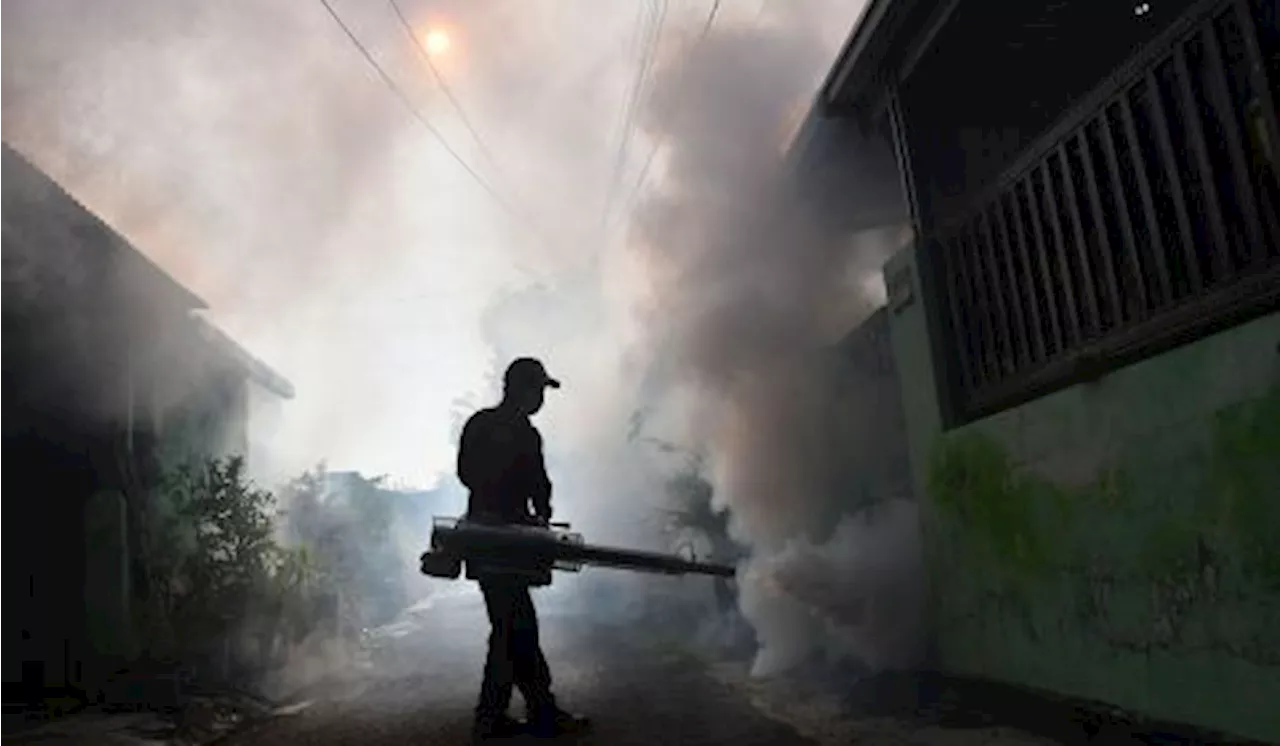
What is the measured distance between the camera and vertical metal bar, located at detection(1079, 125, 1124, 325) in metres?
4.59

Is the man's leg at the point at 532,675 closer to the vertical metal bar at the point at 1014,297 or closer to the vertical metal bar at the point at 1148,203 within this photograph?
the vertical metal bar at the point at 1014,297

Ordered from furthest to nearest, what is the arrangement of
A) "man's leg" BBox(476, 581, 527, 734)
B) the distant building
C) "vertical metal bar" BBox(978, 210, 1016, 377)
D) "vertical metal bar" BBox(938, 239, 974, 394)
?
the distant building, "vertical metal bar" BBox(938, 239, 974, 394), "vertical metal bar" BBox(978, 210, 1016, 377), "man's leg" BBox(476, 581, 527, 734)

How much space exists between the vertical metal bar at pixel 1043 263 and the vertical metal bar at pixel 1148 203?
2.82ft

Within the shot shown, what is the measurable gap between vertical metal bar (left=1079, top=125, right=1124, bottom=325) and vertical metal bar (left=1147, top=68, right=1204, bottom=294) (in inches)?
19.1

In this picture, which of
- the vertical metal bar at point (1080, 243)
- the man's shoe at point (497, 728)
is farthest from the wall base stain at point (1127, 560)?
the man's shoe at point (497, 728)

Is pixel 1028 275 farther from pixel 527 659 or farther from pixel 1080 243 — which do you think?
pixel 527 659

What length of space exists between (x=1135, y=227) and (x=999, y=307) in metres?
1.42

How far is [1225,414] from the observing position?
11.6 ft

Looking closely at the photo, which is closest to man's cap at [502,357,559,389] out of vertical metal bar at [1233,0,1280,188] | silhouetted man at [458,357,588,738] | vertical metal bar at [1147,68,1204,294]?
silhouetted man at [458,357,588,738]

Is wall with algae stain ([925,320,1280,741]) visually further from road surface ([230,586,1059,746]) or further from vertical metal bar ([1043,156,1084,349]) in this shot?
road surface ([230,586,1059,746])

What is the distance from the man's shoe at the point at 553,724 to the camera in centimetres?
512

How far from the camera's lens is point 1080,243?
15.9 feet

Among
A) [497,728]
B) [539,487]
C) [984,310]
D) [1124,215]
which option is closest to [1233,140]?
[1124,215]

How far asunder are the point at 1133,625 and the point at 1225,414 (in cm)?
119
